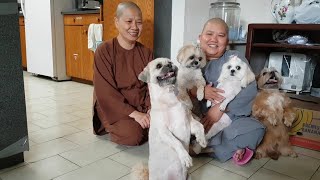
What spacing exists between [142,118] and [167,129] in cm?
57

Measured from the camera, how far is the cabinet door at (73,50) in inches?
148

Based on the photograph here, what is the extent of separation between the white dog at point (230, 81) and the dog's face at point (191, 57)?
0.15 metres

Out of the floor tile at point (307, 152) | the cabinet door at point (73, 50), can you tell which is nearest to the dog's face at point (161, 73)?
the floor tile at point (307, 152)

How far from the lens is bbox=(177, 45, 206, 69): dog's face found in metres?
1.67

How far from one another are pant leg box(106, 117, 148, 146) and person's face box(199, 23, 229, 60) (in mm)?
672

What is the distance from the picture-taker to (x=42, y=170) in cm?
153

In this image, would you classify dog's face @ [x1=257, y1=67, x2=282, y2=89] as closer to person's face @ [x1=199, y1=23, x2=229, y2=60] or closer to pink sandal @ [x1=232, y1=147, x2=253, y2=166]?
person's face @ [x1=199, y1=23, x2=229, y2=60]

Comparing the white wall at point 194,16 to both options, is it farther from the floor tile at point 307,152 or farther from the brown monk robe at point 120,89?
the floor tile at point 307,152

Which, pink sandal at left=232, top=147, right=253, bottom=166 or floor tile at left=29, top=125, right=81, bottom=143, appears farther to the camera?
floor tile at left=29, top=125, right=81, bottom=143

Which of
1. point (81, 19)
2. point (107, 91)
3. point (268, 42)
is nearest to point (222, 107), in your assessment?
point (107, 91)

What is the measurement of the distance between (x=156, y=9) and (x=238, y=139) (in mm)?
1193

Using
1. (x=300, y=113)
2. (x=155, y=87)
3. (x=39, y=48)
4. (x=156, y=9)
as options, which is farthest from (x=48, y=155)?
(x=39, y=48)

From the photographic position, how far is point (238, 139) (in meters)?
1.64

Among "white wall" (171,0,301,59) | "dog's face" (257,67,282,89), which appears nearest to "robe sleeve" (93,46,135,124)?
"white wall" (171,0,301,59)
